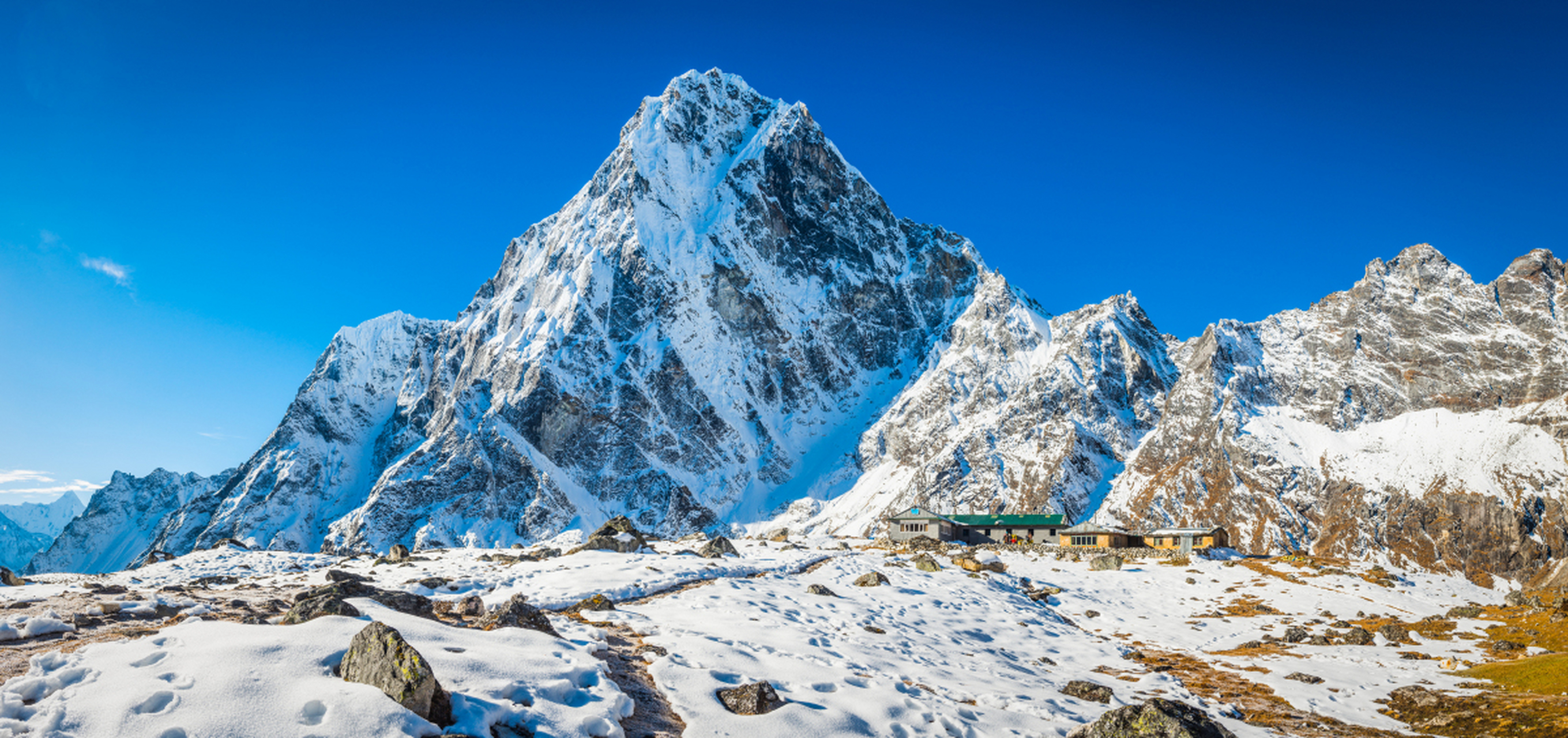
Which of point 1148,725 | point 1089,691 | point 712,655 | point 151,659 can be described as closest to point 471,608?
point 712,655

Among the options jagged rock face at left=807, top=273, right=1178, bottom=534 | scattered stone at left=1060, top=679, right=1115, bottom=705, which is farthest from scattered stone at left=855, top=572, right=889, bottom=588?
jagged rock face at left=807, top=273, right=1178, bottom=534

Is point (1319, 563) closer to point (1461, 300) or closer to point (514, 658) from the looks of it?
point (514, 658)

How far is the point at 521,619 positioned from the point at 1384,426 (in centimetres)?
19250

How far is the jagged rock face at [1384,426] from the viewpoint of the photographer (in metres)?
134

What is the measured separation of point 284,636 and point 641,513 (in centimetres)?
15055

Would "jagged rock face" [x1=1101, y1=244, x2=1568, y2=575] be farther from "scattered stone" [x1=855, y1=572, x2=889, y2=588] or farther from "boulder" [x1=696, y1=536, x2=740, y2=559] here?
"scattered stone" [x1=855, y1=572, x2=889, y2=588]

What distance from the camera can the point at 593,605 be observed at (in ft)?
67.2

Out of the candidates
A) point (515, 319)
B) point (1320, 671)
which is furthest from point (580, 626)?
point (515, 319)

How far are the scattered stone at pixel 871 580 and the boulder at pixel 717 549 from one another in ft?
23.7

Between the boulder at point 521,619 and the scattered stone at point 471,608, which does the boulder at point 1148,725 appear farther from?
the scattered stone at point 471,608

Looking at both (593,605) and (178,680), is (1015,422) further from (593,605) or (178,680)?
(178,680)

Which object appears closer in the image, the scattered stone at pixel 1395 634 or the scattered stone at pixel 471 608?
the scattered stone at pixel 471 608

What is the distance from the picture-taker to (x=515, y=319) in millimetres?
195625

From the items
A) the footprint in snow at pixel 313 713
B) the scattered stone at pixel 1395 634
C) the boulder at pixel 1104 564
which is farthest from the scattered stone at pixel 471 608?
the boulder at pixel 1104 564
